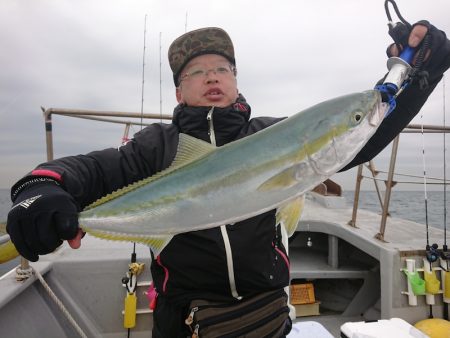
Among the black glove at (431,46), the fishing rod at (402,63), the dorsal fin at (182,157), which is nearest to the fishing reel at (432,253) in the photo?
the black glove at (431,46)

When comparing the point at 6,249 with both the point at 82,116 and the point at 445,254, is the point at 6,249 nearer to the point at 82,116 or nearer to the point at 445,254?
the point at 82,116

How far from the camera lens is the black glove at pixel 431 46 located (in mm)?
2678

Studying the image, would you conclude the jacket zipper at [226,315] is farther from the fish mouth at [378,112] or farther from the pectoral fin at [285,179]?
the fish mouth at [378,112]

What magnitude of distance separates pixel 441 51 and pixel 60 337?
16.8ft

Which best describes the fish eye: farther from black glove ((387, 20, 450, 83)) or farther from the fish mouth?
black glove ((387, 20, 450, 83))

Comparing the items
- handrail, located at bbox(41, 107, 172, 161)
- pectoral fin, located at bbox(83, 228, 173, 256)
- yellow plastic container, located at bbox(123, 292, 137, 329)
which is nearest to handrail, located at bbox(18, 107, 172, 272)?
handrail, located at bbox(41, 107, 172, 161)

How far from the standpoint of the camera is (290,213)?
198 centimetres

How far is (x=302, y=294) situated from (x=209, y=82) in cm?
499

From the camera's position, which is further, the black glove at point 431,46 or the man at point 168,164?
the black glove at point 431,46

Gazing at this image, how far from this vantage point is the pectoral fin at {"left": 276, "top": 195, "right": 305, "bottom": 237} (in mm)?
1959

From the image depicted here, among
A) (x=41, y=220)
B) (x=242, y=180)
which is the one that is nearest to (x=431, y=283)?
(x=242, y=180)

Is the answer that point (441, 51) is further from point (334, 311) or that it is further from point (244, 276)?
point (334, 311)

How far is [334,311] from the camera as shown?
665 cm

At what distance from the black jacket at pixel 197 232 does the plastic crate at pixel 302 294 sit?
412 centimetres
